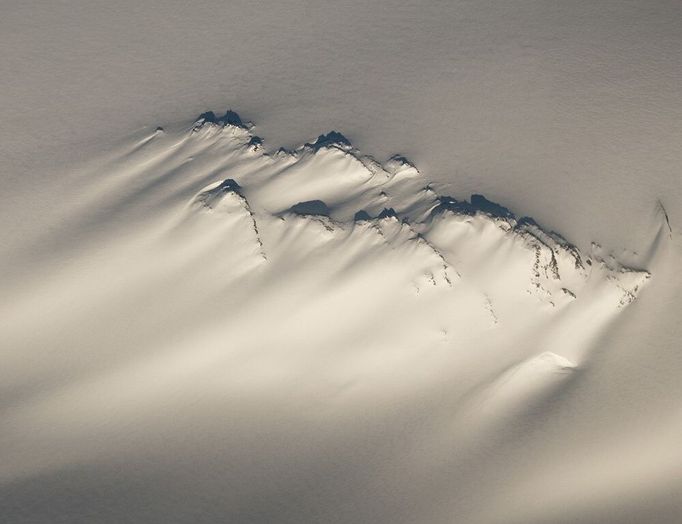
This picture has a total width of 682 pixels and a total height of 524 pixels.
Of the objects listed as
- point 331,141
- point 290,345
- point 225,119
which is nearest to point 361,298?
point 290,345

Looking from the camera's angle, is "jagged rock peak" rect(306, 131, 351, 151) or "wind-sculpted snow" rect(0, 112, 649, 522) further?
"jagged rock peak" rect(306, 131, 351, 151)

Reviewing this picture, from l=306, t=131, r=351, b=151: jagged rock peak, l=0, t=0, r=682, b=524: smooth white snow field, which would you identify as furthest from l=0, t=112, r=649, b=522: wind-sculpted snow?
l=306, t=131, r=351, b=151: jagged rock peak

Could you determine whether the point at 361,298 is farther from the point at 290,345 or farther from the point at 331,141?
the point at 331,141

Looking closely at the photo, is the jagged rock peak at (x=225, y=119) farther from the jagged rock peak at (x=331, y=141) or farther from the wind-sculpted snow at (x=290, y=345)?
the jagged rock peak at (x=331, y=141)

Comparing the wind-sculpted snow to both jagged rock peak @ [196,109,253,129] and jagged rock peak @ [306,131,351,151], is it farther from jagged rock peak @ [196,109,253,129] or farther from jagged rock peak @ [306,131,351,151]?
jagged rock peak @ [196,109,253,129]

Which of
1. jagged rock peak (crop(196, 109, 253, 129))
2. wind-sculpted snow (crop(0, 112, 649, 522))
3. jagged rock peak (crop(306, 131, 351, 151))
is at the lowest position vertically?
wind-sculpted snow (crop(0, 112, 649, 522))

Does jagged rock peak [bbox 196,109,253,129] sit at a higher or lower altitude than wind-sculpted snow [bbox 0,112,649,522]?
higher
